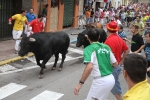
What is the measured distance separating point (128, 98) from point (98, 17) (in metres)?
23.7

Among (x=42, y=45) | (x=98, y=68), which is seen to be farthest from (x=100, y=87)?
(x=42, y=45)

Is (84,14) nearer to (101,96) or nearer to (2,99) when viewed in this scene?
(2,99)

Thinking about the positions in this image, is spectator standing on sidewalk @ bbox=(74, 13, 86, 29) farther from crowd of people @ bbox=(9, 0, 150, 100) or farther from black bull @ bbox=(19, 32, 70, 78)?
black bull @ bbox=(19, 32, 70, 78)

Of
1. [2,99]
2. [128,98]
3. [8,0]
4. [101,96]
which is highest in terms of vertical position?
[8,0]

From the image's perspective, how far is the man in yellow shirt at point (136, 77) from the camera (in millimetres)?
2408

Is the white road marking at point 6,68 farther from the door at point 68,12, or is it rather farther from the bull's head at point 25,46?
the door at point 68,12

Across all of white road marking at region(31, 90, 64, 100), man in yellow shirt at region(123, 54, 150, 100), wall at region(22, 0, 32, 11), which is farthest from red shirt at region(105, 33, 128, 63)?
wall at region(22, 0, 32, 11)

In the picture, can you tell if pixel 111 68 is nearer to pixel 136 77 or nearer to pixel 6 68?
pixel 136 77

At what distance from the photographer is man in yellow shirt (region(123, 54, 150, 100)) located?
2.41m

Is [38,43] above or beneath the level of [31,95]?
above

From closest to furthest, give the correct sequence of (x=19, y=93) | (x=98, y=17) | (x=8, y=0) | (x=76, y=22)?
(x=19, y=93) < (x=8, y=0) < (x=76, y=22) < (x=98, y=17)

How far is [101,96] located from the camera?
14.8 ft

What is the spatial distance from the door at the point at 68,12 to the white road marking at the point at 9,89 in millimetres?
13484

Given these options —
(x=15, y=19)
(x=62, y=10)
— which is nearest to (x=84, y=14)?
(x=62, y=10)
